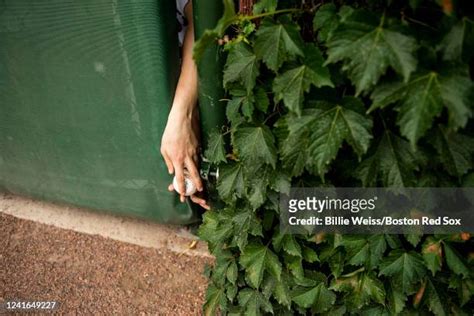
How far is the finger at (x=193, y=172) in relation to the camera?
215cm

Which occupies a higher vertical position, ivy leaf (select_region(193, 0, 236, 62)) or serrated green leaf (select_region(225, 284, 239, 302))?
ivy leaf (select_region(193, 0, 236, 62))

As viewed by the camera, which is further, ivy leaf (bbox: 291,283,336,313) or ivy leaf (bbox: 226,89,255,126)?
ivy leaf (bbox: 291,283,336,313)

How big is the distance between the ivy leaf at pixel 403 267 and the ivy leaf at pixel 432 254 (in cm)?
4

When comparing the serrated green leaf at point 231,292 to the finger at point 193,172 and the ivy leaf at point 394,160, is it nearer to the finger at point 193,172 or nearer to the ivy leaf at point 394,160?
the finger at point 193,172

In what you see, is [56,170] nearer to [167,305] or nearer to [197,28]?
[167,305]

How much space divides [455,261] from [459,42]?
0.81 m

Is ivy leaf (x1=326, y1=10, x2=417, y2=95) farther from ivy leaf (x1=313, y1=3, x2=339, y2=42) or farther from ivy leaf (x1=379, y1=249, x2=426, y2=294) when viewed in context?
ivy leaf (x1=379, y1=249, x2=426, y2=294)

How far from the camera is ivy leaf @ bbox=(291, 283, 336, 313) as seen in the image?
1848 millimetres

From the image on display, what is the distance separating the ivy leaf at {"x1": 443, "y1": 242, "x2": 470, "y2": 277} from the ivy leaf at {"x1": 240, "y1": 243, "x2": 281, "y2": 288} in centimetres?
64

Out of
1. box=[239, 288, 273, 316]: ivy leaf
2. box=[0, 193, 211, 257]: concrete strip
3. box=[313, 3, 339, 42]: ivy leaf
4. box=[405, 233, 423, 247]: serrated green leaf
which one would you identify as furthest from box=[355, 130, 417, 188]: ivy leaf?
box=[0, 193, 211, 257]: concrete strip

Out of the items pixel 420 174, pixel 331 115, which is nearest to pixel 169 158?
pixel 331 115

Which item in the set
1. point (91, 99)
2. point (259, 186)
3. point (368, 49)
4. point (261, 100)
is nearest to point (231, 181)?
point (259, 186)

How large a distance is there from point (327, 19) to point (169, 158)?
43.1 inches

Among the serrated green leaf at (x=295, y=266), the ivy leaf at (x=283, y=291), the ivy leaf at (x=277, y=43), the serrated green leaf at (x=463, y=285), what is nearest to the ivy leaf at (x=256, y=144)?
the ivy leaf at (x=277, y=43)
